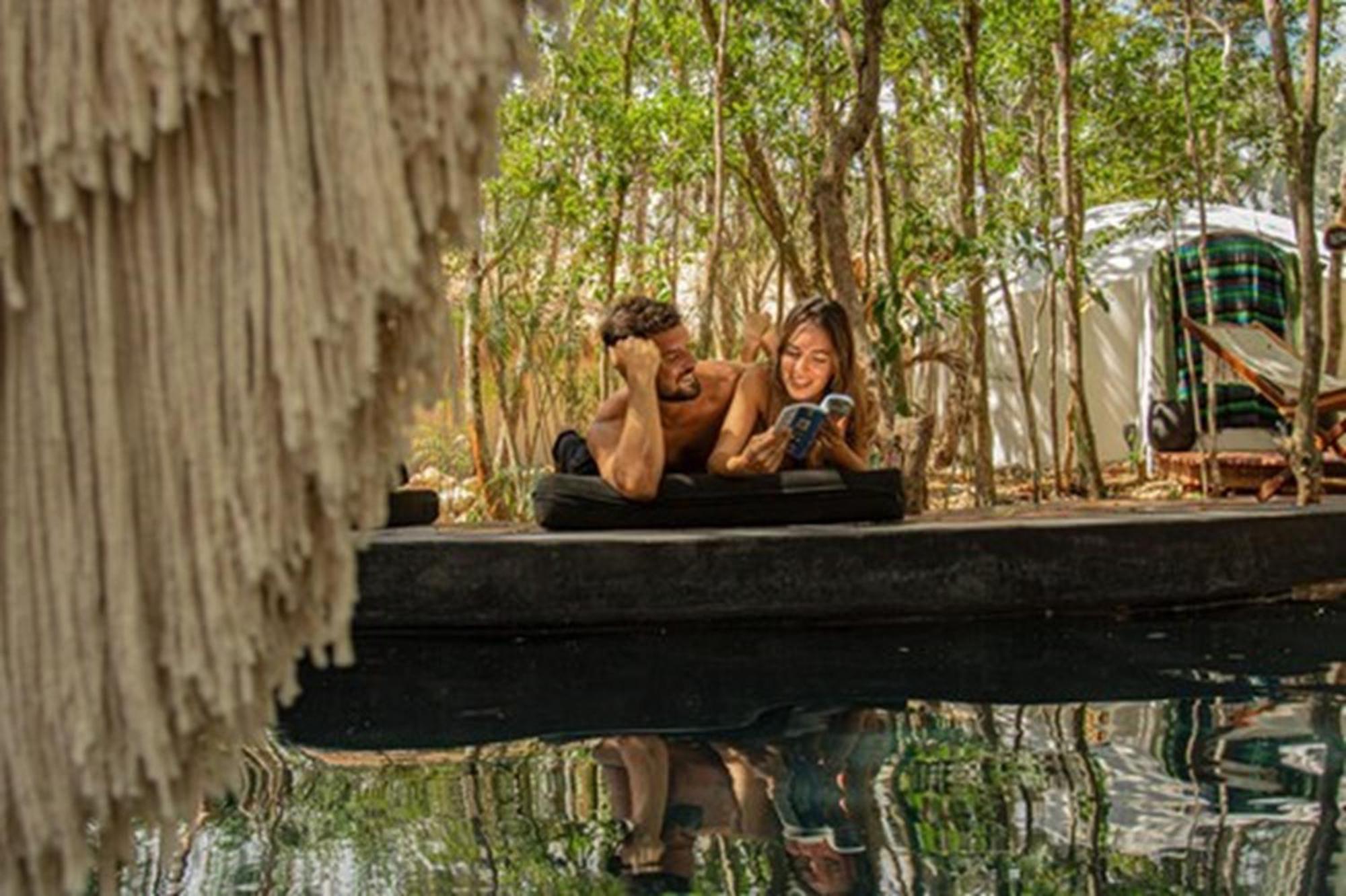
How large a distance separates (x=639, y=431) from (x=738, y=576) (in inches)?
18.2

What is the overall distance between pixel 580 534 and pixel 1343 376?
9362mm

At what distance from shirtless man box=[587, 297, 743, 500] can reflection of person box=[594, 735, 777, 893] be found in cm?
162

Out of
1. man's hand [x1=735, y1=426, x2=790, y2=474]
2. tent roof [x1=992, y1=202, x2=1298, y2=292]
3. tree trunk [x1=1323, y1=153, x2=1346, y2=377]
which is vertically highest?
tent roof [x1=992, y1=202, x2=1298, y2=292]

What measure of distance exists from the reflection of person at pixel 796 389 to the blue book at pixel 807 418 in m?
0.03

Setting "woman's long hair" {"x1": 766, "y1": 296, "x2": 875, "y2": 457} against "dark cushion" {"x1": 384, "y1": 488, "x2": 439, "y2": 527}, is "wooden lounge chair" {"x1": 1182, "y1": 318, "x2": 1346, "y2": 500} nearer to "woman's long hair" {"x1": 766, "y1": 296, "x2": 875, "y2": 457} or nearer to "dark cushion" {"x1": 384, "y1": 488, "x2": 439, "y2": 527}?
"woman's long hair" {"x1": 766, "y1": 296, "x2": 875, "y2": 457}

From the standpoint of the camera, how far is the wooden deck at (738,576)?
383 centimetres

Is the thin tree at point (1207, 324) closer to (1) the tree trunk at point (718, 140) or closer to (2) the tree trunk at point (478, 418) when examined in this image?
(1) the tree trunk at point (718, 140)

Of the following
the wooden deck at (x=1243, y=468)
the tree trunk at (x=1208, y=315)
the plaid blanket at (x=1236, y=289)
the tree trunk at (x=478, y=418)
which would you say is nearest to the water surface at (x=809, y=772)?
the wooden deck at (x=1243, y=468)

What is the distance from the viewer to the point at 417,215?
80 centimetres

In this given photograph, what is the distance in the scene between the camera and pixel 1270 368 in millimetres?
8258

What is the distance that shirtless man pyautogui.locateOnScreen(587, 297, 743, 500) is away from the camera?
4070mm

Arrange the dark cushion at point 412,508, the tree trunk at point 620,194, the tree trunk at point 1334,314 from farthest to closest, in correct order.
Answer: the tree trunk at point 620,194, the tree trunk at point 1334,314, the dark cushion at point 412,508

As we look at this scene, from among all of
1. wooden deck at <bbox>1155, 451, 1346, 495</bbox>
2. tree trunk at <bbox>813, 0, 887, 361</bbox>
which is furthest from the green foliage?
wooden deck at <bbox>1155, 451, 1346, 495</bbox>

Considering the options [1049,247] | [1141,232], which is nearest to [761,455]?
[1049,247]
